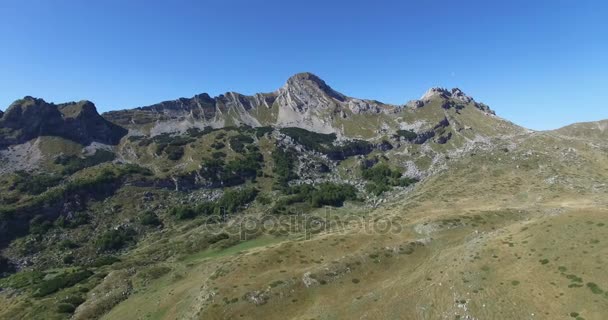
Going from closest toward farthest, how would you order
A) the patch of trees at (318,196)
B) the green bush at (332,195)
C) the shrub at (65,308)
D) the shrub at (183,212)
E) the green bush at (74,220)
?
the shrub at (65,308) → the green bush at (74,220) → the shrub at (183,212) → the patch of trees at (318,196) → the green bush at (332,195)

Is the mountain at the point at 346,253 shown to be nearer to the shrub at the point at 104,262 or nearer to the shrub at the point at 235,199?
the shrub at the point at 104,262

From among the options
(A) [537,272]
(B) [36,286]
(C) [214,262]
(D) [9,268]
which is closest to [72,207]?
(D) [9,268]

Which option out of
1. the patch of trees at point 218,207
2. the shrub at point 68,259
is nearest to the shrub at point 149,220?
the patch of trees at point 218,207

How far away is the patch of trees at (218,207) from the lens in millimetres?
170913

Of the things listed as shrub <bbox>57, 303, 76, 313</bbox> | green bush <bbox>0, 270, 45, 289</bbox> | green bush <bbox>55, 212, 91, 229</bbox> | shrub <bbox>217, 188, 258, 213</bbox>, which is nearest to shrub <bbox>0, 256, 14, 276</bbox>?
green bush <bbox>0, 270, 45, 289</bbox>

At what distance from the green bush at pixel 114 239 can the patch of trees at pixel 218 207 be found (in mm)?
22833

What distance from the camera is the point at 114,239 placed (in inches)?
5694

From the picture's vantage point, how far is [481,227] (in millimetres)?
84562

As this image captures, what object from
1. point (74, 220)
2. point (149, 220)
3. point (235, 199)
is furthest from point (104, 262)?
point (235, 199)

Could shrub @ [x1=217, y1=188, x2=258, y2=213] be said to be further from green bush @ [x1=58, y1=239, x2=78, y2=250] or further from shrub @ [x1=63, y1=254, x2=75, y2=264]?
shrub @ [x1=63, y1=254, x2=75, y2=264]

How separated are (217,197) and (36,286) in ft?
336

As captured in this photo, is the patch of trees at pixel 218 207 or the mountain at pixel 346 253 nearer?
the mountain at pixel 346 253

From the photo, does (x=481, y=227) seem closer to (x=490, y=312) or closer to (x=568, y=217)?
(x=568, y=217)

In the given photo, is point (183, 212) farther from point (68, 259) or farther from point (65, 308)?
point (65, 308)
